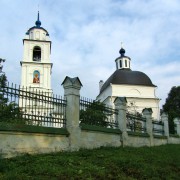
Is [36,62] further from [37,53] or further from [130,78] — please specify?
[130,78]

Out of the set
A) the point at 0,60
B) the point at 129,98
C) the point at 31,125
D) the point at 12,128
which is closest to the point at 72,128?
the point at 31,125

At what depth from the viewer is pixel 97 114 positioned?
35.4 feet

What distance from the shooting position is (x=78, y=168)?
21.7 feet

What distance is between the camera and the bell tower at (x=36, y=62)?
3266 centimetres

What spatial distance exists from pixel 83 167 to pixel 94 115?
392cm

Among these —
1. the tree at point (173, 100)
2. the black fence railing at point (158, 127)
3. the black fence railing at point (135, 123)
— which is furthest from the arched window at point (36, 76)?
the black fence railing at point (135, 123)

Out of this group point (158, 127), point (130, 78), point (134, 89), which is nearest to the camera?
point (158, 127)

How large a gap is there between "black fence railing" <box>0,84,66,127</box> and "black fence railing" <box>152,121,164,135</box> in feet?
24.3

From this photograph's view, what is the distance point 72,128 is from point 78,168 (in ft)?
8.32

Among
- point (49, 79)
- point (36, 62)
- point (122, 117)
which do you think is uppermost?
point (36, 62)

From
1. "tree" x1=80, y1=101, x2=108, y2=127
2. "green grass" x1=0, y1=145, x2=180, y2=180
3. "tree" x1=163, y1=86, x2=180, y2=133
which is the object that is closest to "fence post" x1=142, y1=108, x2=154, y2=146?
"tree" x1=80, y1=101, x2=108, y2=127

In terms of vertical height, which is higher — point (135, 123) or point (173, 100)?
point (173, 100)

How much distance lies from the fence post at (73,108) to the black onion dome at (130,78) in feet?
91.2

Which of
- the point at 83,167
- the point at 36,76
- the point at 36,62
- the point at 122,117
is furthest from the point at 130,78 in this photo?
the point at 83,167
